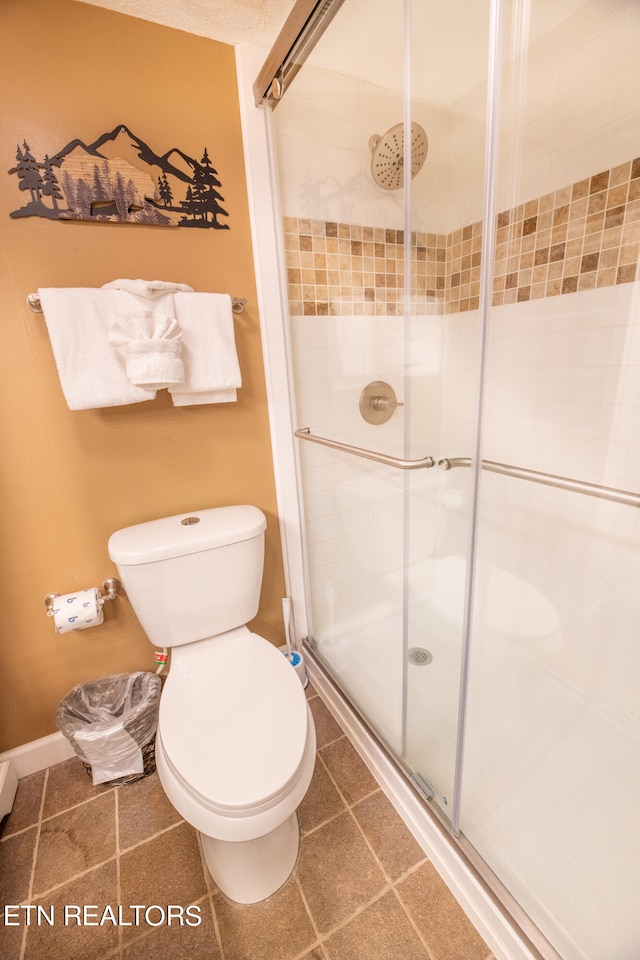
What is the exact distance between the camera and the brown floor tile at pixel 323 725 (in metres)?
1.37

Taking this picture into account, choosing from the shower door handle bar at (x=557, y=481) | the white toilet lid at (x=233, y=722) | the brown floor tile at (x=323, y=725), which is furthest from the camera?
the brown floor tile at (x=323, y=725)

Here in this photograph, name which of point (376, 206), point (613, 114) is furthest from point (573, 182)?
point (376, 206)

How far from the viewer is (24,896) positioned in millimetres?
986

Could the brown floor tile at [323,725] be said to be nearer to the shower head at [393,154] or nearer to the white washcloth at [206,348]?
the white washcloth at [206,348]

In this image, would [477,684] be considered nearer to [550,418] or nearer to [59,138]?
[550,418]

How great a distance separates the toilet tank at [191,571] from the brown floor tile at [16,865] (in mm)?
628

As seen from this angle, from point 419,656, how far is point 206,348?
1.11 m

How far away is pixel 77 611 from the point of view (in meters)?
1.14

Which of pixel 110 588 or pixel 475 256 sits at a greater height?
pixel 475 256

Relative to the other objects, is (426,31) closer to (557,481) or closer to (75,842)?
(557,481)

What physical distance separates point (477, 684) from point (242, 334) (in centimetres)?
129

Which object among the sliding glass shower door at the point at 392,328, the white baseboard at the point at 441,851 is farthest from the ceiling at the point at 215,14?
the white baseboard at the point at 441,851

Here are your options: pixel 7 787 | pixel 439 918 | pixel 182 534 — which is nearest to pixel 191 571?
pixel 182 534

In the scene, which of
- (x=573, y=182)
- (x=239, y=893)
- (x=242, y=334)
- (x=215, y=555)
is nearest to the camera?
(x=239, y=893)
